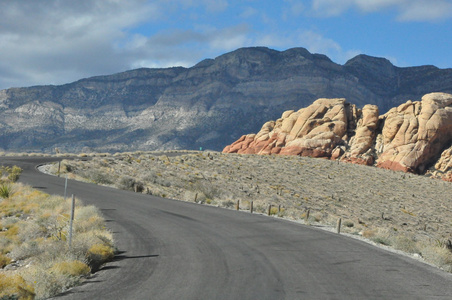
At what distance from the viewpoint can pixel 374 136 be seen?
3196 inches

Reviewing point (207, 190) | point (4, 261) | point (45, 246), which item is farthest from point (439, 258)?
point (207, 190)

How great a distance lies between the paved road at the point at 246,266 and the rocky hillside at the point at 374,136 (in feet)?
200

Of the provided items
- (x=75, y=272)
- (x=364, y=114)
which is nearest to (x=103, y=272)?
(x=75, y=272)

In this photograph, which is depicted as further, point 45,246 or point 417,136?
point 417,136

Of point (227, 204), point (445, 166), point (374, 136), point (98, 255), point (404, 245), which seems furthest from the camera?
point (374, 136)

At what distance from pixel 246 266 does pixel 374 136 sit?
74.9 meters

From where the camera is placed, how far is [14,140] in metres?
166

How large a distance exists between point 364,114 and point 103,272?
8007 cm

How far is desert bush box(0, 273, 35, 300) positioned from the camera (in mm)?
8820

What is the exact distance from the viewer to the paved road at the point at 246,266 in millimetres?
9664

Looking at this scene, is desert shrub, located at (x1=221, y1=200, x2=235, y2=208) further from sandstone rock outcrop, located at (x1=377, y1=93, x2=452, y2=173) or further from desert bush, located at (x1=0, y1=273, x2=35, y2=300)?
sandstone rock outcrop, located at (x1=377, y1=93, x2=452, y2=173)

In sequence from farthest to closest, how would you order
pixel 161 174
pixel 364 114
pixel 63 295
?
pixel 364 114 < pixel 161 174 < pixel 63 295

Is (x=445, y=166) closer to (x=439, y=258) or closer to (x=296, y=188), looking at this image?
(x=296, y=188)

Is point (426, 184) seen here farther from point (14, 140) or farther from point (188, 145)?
point (14, 140)
